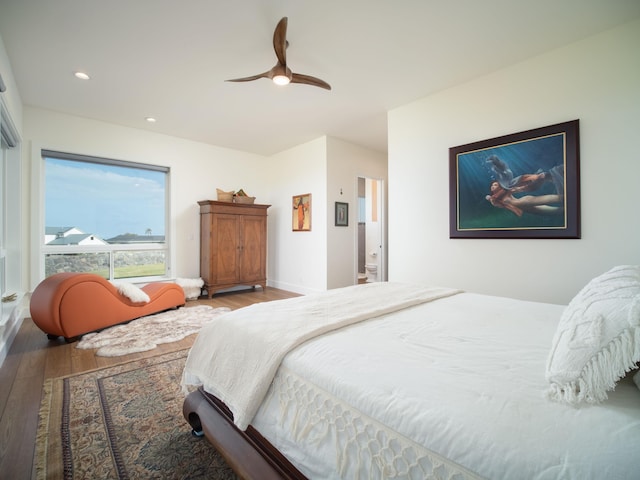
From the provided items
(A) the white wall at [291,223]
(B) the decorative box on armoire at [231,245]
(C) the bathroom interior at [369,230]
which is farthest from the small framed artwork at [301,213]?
(C) the bathroom interior at [369,230]

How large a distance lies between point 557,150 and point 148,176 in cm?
566

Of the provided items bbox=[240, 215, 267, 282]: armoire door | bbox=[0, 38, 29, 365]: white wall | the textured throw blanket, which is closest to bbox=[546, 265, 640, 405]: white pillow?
the textured throw blanket

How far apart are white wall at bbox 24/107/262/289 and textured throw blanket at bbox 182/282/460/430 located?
408 cm

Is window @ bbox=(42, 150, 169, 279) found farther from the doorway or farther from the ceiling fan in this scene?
the doorway

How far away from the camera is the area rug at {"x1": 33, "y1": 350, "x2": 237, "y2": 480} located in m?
1.37

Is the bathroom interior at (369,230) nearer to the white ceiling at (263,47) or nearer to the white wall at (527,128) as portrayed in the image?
the white wall at (527,128)

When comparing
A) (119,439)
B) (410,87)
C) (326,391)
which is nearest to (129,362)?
(119,439)

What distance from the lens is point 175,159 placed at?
16.9 feet

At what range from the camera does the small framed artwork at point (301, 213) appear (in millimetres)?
5363

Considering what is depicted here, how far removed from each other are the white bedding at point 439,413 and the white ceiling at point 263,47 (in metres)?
2.42

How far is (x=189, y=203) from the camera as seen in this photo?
5305mm

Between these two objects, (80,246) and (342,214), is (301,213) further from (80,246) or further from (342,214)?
(80,246)

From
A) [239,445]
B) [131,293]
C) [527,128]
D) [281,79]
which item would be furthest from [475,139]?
[131,293]

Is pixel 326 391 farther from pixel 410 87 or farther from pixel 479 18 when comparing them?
pixel 410 87
